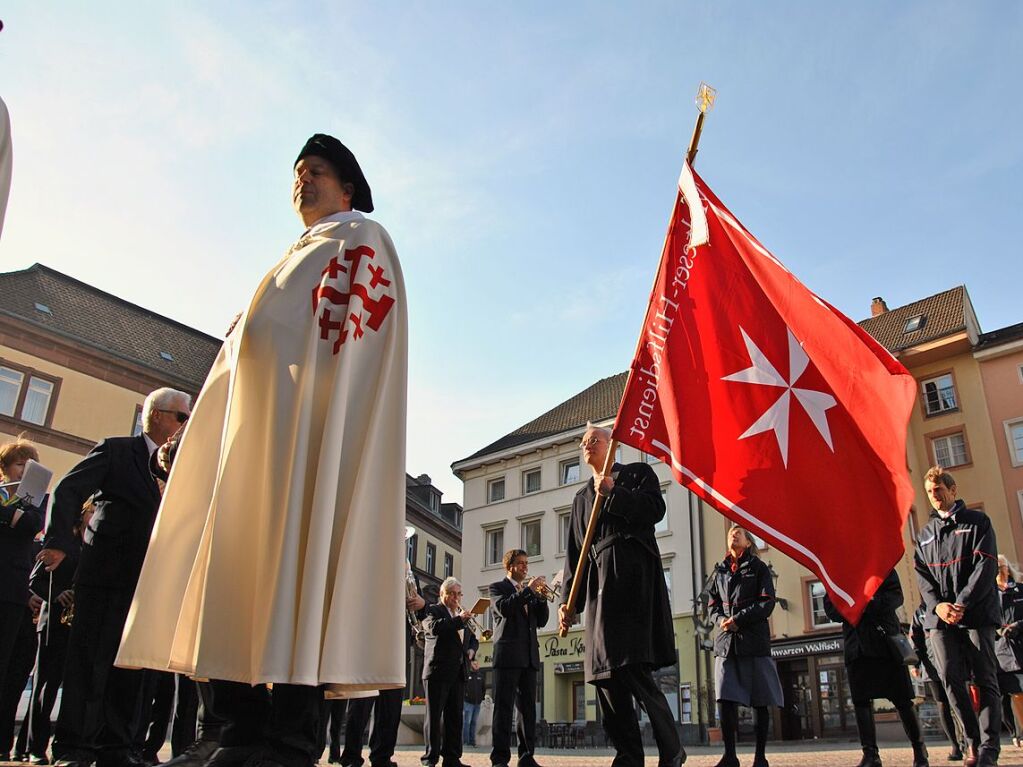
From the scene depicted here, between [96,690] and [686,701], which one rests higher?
[686,701]

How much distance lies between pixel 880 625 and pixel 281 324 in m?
5.42

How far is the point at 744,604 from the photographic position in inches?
316

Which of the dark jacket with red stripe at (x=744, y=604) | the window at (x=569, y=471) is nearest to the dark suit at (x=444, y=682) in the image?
the dark jacket with red stripe at (x=744, y=604)

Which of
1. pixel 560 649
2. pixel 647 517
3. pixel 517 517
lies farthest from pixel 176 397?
pixel 517 517

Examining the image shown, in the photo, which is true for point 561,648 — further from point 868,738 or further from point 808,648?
point 868,738

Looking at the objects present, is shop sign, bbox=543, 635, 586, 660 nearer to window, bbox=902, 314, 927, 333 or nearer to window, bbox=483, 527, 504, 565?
window, bbox=483, 527, 504, 565

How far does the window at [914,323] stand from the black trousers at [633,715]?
3674 centimetres

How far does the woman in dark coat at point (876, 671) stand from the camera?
6543 mm

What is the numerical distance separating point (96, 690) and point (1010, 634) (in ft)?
31.3

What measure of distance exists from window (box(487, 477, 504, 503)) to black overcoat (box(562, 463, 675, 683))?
3937 cm

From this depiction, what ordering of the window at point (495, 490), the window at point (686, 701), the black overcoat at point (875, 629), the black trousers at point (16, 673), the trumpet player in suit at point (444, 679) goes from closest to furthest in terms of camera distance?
the black trousers at point (16, 673) → the black overcoat at point (875, 629) → the trumpet player in suit at point (444, 679) → the window at point (686, 701) → the window at point (495, 490)

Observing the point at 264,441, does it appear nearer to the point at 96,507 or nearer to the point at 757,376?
the point at 96,507

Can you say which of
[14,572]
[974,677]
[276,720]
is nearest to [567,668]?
[974,677]

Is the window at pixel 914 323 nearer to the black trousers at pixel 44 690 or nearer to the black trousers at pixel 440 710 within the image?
the black trousers at pixel 440 710
